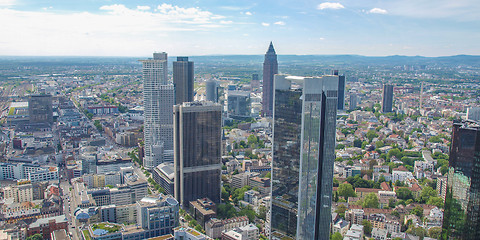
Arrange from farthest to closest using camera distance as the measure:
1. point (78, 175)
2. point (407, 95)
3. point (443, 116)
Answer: point (407, 95) → point (443, 116) → point (78, 175)

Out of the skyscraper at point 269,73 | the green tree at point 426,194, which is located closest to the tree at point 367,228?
the green tree at point 426,194

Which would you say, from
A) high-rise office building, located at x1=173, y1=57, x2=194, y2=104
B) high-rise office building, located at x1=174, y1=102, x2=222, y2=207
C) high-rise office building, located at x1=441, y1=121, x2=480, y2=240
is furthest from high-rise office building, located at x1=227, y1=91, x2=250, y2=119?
high-rise office building, located at x1=441, y1=121, x2=480, y2=240

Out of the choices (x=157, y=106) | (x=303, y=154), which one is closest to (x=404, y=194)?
(x=303, y=154)

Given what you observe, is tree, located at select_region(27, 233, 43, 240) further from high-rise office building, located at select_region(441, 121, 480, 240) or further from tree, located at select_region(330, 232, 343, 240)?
high-rise office building, located at select_region(441, 121, 480, 240)

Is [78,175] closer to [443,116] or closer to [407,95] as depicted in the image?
[443,116]

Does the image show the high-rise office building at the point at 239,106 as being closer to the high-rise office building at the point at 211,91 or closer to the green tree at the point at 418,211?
the high-rise office building at the point at 211,91

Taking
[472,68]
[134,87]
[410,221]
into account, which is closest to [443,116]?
[410,221]

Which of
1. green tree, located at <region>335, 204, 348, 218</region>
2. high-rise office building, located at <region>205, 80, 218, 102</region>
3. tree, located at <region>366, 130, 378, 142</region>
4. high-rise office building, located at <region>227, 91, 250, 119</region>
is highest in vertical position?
high-rise office building, located at <region>205, 80, 218, 102</region>

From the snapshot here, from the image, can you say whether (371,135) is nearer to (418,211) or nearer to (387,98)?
(387,98)
